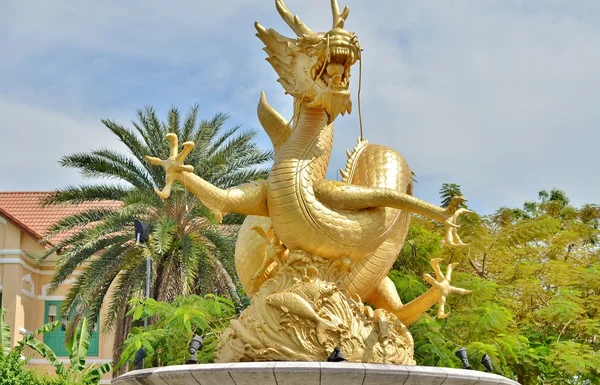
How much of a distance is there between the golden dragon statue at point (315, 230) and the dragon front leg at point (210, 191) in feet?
0.04

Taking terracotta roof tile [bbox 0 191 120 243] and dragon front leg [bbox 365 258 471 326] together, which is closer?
dragon front leg [bbox 365 258 471 326]

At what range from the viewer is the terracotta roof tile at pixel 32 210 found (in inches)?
1166

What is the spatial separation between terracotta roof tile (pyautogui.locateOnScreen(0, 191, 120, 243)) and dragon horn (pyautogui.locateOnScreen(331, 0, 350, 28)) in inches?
808

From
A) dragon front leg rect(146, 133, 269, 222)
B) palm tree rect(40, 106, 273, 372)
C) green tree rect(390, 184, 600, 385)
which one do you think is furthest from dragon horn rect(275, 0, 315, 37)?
palm tree rect(40, 106, 273, 372)

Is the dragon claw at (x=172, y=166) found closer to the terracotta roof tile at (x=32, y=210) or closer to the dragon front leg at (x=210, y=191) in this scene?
the dragon front leg at (x=210, y=191)

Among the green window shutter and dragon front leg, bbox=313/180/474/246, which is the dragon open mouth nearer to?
dragon front leg, bbox=313/180/474/246

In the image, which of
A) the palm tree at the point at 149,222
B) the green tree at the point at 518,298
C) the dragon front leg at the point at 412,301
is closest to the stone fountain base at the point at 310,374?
the dragon front leg at the point at 412,301

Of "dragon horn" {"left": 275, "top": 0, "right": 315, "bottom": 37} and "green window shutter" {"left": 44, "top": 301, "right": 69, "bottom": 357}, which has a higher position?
"dragon horn" {"left": 275, "top": 0, "right": 315, "bottom": 37}

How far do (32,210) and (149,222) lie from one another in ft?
44.5

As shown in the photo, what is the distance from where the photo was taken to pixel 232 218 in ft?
66.1

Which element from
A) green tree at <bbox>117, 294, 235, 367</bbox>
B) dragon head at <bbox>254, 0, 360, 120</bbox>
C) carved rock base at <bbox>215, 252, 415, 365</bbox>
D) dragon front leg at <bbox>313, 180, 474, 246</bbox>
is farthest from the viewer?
green tree at <bbox>117, 294, 235, 367</bbox>

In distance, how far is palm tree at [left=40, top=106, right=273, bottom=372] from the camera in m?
19.9

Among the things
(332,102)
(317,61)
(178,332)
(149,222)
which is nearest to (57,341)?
(149,222)

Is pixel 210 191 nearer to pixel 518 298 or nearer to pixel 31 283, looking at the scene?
pixel 518 298
